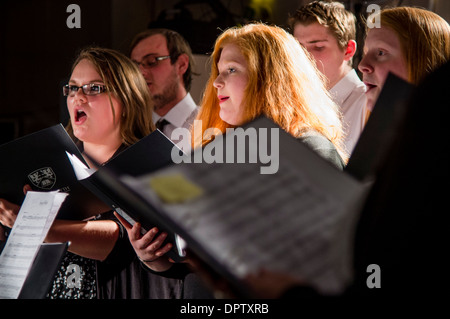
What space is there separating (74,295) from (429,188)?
1.18 m

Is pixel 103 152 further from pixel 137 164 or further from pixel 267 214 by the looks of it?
pixel 267 214

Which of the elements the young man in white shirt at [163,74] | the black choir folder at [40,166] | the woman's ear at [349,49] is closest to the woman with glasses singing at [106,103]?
the black choir folder at [40,166]

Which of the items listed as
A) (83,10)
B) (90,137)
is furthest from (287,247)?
(83,10)

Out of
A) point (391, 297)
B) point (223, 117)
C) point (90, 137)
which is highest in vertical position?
point (391, 297)

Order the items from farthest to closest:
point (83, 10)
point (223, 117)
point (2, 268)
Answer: point (83, 10) → point (223, 117) → point (2, 268)

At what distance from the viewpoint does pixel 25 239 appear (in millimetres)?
1274

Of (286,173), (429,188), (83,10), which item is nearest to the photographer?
(429,188)

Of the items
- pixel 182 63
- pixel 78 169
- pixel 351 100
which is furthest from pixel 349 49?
pixel 78 169

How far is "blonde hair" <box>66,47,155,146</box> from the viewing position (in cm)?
195

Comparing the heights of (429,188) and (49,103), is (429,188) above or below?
above

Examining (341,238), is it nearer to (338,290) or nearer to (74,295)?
(338,290)

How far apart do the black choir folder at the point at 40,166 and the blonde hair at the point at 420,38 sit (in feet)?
2.98

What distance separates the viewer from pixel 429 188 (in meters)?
0.68

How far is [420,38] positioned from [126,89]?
3.32 feet
